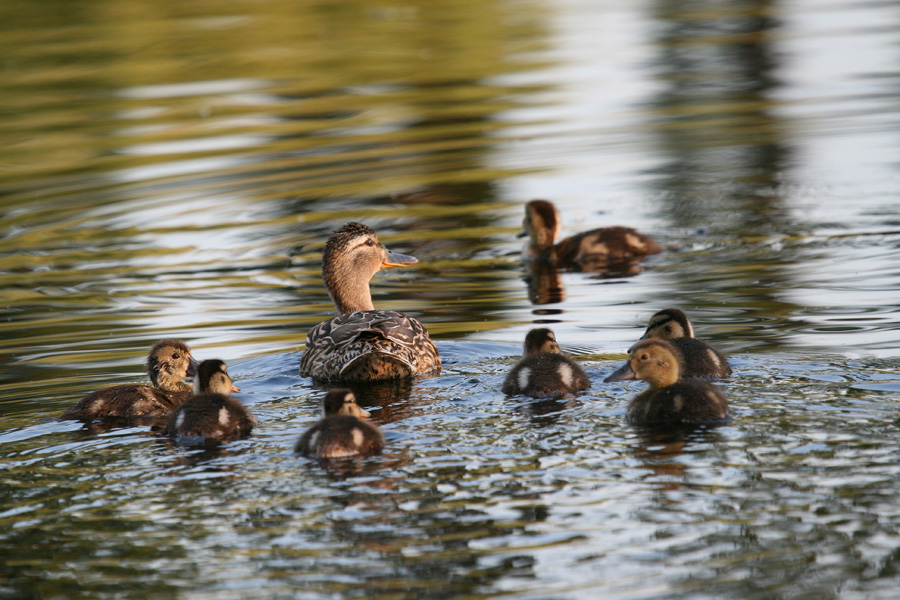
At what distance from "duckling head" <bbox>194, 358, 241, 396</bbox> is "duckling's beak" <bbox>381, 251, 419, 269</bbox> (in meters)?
2.62

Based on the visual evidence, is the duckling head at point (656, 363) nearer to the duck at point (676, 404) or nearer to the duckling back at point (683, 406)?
the duck at point (676, 404)

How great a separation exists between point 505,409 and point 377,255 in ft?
9.57

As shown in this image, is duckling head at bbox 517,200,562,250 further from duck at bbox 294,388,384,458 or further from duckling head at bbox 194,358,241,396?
duck at bbox 294,388,384,458

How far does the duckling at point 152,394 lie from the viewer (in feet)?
21.6

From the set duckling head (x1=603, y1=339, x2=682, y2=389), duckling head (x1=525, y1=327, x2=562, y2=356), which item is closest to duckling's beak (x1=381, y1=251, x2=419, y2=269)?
duckling head (x1=525, y1=327, x2=562, y2=356)

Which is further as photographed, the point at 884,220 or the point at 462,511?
the point at 884,220

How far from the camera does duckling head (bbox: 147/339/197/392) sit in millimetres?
7293

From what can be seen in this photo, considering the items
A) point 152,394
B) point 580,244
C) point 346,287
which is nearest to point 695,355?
point 152,394

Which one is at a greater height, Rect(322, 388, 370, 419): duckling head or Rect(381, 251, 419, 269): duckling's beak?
Rect(381, 251, 419, 269): duckling's beak

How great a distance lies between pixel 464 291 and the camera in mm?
9789

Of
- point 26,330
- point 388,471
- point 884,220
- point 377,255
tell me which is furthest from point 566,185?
point 388,471

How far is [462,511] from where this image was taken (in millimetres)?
4863

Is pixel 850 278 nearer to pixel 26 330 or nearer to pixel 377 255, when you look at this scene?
pixel 377 255

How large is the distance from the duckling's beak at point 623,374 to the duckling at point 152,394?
230 centimetres
